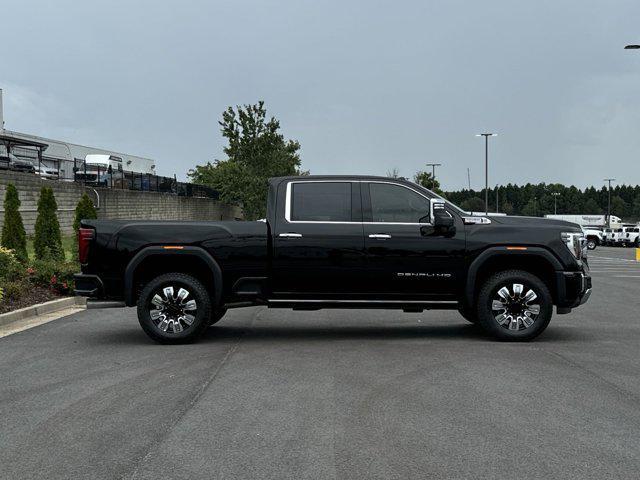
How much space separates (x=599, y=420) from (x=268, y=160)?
1842 inches

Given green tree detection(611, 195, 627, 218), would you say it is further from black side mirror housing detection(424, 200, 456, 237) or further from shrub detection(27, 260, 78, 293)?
black side mirror housing detection(424, 200, 456, 237)

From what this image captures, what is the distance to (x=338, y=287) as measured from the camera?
9602mm

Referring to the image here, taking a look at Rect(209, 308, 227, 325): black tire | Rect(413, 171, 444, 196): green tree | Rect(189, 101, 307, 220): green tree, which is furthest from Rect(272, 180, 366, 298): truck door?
Rect(413, 171, 444, 196): green tree

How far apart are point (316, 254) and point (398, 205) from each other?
1.30 meters

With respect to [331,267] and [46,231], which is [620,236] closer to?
[46,231]

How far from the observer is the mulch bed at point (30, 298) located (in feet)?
39.2

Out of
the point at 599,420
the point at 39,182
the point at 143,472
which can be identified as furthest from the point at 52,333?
the point at 39,182

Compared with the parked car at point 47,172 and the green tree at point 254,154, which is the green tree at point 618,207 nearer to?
the green tree at point 254,154

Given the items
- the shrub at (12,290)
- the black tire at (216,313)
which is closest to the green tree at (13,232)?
the shrub at (12,290)

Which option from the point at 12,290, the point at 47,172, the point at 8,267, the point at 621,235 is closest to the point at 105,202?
the point at 47,172

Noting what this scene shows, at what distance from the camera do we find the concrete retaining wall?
28.1m

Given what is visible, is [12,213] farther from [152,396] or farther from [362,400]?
[362,400]

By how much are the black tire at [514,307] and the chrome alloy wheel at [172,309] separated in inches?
149

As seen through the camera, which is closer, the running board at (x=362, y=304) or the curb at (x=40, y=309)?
the running board at (x=362, y=304)
